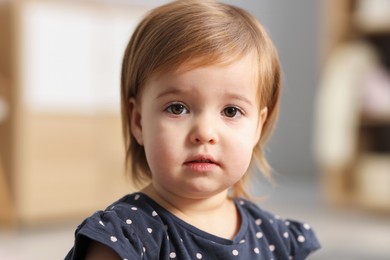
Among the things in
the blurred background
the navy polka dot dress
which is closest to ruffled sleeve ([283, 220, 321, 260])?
the navy polka dot dress

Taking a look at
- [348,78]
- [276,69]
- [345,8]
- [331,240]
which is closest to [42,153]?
[331,240]

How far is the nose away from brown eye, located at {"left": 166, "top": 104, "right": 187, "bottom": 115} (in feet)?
0.07

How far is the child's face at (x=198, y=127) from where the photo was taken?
2.84 feet

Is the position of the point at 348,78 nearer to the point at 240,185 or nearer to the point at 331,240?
the point at 331,240

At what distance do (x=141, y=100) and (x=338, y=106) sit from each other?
7.37ft

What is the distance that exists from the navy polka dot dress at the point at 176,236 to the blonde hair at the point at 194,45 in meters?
0.15

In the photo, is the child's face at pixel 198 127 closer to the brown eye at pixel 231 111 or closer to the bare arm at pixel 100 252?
the brown eye at pixel 231 111

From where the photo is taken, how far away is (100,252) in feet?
2.64

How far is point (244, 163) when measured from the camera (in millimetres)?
907

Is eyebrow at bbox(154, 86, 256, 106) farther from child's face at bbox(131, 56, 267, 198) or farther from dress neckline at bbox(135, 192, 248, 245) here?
dress neckline at bbox(135, 192, 248, 245)

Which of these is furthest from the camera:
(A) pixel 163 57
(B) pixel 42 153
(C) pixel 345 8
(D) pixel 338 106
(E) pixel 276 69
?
(C) pixel 345 8

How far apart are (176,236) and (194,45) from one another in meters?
0.24

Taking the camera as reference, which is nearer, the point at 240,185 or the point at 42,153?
the point at 240,185

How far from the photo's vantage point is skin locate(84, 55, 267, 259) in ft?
2.84
